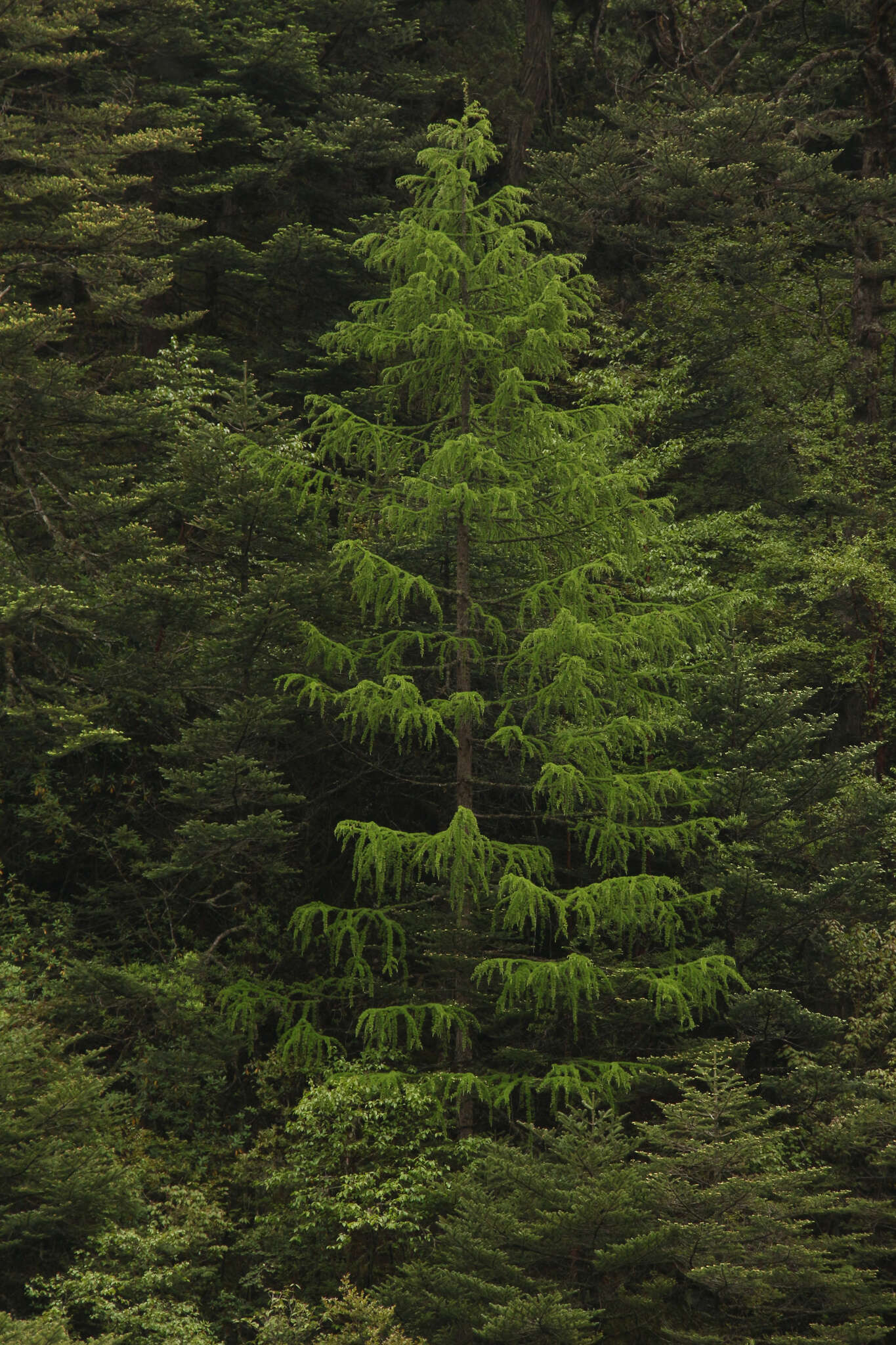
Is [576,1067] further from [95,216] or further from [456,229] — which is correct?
[95,216]

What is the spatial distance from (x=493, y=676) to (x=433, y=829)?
2632mm

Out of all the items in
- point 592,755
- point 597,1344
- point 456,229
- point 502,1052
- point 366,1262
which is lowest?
point 366,1262

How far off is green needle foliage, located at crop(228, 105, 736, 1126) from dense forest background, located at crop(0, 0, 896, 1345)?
0.24 ft

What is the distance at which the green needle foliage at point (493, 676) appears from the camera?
1030cm

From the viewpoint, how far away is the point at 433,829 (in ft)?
47.4

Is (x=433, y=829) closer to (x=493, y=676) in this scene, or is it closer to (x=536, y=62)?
(x=493, y=676)

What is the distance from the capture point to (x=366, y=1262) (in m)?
10.8

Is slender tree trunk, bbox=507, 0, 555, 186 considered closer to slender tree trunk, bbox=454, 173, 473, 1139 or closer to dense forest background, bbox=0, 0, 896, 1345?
dense forest background, bbox=0, 0, 896, 1345

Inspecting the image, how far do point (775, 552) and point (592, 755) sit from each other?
282 inches

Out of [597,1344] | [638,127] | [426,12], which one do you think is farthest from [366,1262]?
[426,12]

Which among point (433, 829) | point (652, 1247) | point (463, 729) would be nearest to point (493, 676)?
point (463, 729)

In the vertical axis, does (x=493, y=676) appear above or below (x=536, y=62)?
below

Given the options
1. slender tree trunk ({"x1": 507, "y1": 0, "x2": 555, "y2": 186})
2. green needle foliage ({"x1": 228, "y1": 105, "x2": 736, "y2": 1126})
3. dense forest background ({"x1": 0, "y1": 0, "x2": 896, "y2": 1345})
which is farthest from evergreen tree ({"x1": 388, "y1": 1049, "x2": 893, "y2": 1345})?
slender tree trunk ({"x1": 507, "y1": 0, "x2": 555, "y2": 186})

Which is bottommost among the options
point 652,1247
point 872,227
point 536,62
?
point 652,1247
